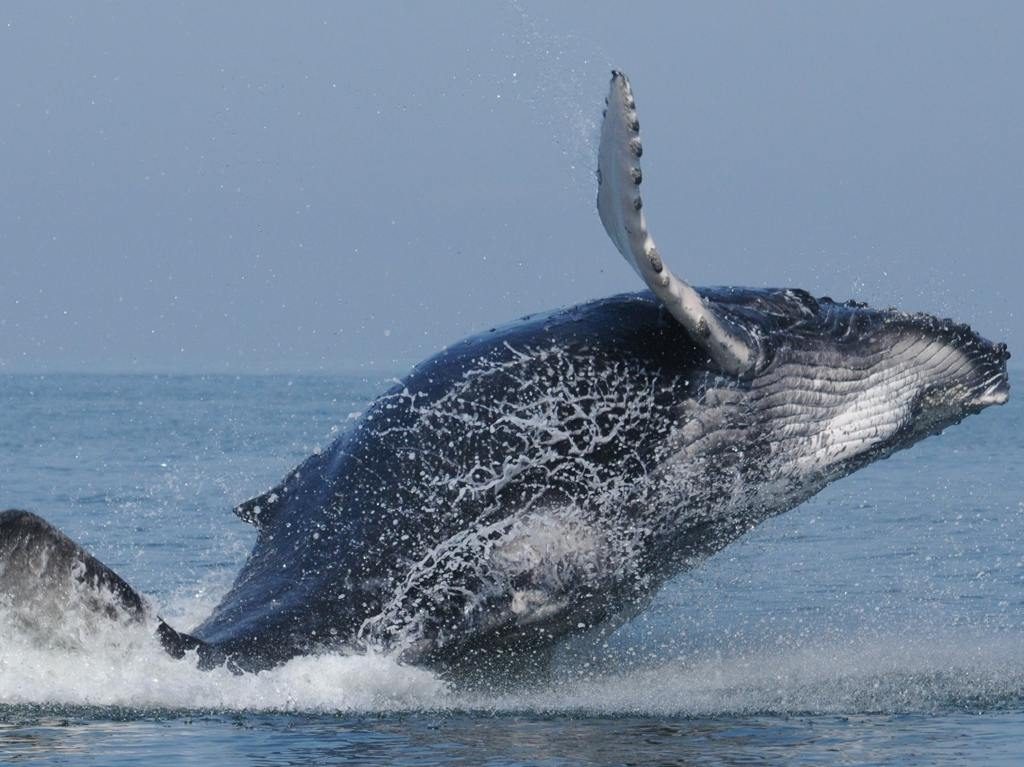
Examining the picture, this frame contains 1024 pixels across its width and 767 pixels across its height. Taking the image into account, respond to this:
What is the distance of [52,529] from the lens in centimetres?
898

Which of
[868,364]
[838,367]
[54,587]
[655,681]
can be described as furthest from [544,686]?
[54,587]

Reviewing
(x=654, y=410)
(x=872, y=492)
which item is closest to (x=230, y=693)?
(x=654, y=410)

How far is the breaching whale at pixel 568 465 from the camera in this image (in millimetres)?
10312

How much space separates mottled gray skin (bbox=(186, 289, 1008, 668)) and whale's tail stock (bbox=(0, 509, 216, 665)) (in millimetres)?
866

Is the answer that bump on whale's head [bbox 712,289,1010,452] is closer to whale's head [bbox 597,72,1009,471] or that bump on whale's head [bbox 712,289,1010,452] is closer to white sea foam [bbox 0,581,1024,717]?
whale's head [bbox 597,72,1009,471]

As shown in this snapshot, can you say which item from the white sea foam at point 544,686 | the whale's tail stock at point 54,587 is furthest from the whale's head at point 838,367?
the whale's tail stock at point 54,587

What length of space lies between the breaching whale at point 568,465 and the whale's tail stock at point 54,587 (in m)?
0.49

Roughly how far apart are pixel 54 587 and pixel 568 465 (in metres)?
3.06

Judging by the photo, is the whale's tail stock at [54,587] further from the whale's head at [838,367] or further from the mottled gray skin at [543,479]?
the whale's head at [838,367]

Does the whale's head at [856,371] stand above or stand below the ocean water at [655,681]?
above

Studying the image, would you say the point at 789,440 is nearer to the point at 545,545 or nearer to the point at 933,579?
the point at 545,545

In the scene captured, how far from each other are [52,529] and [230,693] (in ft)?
4.61

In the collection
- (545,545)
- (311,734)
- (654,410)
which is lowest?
(311,734)

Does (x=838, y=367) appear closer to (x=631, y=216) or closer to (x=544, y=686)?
(x=631, y=216)
